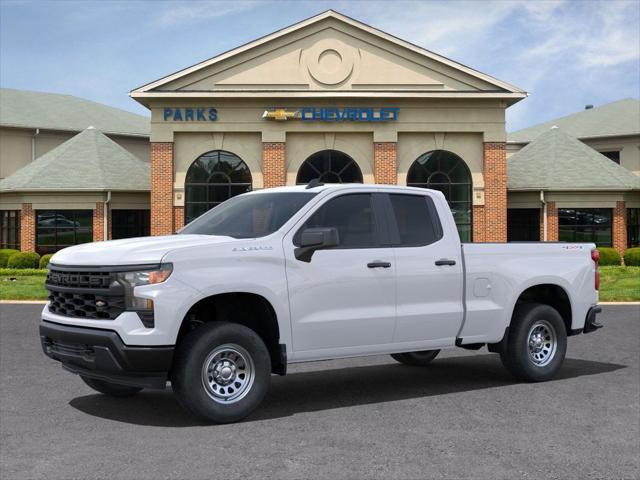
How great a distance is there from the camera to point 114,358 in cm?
653

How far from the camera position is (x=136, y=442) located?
20.3 ft

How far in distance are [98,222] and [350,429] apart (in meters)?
30.5

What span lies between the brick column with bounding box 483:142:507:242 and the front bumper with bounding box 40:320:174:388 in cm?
2674

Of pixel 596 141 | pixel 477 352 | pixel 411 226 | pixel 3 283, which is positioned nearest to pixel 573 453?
pixel 411 226

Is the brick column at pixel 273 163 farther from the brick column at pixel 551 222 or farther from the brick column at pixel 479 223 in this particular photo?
the brick column at pixel 551 222

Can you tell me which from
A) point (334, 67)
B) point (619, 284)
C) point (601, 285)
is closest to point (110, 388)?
point (601, 285)

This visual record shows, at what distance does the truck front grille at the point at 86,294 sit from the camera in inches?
262

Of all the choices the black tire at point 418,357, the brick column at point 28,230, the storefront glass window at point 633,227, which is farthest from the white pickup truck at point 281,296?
the storefront glass window at point 633,227

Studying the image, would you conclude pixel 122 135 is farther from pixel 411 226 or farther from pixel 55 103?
pixel 411 226

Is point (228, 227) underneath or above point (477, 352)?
above

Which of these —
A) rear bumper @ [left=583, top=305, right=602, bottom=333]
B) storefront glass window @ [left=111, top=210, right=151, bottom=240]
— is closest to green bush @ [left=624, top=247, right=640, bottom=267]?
storefront glass window @ [left=111, top=210, right=151, bottom=240]

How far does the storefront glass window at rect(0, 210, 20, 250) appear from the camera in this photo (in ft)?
120

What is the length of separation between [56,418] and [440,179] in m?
26.5

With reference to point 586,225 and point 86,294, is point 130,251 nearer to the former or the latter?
point 86,294
